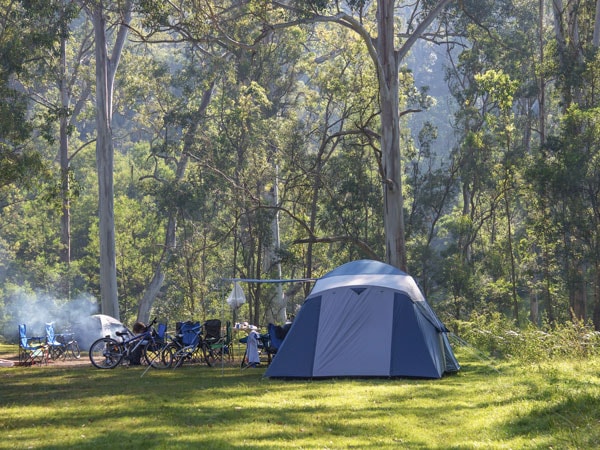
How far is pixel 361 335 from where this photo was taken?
476 inches

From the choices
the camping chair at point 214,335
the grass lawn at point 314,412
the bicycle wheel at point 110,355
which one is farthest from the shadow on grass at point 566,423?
the bicycle wheel at point 110,355

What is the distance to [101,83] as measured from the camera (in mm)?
24750

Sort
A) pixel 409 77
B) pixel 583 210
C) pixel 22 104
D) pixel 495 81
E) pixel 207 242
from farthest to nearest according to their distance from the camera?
pixel 207 242 < pixel 409 77 < pixel 495 81 < pixel 583 210 < pixel 22 104

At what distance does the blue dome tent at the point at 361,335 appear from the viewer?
1191 cm

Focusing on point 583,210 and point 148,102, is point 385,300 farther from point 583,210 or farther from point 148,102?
point 148,102

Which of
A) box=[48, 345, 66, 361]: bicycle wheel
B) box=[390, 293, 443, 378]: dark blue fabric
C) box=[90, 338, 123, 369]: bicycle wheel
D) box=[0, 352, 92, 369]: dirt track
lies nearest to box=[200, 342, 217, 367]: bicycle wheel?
box=[90, 338, 123, 369]: bicycle wheel

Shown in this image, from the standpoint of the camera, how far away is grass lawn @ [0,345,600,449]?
725cm

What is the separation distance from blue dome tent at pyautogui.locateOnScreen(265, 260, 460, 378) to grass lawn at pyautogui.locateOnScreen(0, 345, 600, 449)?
0.28 m

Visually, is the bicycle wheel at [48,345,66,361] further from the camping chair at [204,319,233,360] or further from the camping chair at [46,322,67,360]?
the camping chair at [204,319,233,360]

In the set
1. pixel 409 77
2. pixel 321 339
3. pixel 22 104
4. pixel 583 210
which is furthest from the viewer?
pixel 409 77

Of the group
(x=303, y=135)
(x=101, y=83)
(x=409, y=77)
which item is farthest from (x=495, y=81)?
(x=101, y=83)

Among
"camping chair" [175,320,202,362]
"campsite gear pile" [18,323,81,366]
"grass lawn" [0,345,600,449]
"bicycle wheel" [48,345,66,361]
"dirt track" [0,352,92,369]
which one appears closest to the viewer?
"grass lawn" [0,345,600,449]

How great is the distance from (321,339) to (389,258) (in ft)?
21.5

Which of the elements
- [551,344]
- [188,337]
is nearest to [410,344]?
[551,344]
